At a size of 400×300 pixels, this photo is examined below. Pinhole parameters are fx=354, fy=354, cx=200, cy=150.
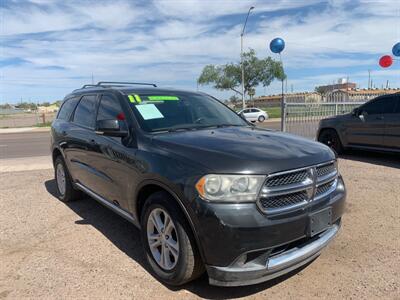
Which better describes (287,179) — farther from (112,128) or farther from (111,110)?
(111,110)

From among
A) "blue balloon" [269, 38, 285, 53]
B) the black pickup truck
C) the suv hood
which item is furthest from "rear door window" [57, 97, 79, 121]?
"blue balloon" [269, 38, 285, 53]

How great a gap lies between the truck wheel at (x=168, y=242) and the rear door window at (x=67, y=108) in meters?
2.86

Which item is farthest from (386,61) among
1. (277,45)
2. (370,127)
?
(370,127)

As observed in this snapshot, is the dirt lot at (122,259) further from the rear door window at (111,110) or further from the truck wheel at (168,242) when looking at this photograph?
the rear door window at (111,110)

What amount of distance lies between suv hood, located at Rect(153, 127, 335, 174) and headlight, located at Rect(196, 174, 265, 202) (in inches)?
2.1

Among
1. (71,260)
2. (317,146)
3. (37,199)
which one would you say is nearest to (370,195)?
(317,146)

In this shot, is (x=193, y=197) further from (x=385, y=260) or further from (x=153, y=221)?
(x=385, y=260)

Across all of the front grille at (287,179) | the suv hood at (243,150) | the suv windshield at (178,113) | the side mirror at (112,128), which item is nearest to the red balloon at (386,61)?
the suv windshield at (178,113)

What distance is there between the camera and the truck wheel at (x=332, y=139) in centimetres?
971

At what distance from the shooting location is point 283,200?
8.96 feet

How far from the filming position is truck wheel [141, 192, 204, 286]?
2838 millimetres

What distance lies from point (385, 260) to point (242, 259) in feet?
5.87

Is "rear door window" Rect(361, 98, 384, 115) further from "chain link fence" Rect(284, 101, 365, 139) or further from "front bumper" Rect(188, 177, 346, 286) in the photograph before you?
"front bumper" Rect(188, 177, 346, 286)

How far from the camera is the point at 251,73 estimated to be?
157 ft
